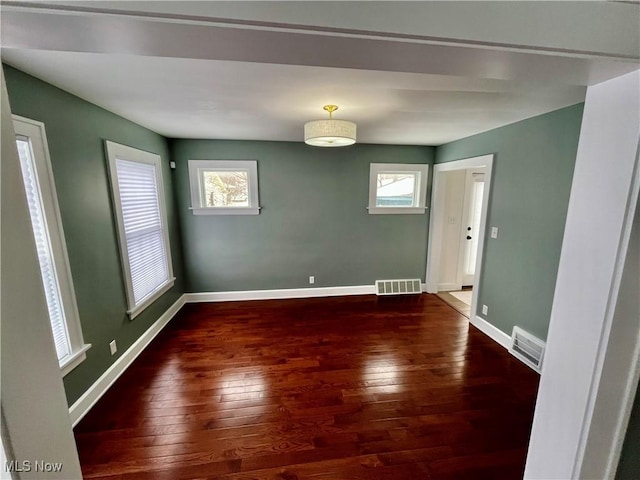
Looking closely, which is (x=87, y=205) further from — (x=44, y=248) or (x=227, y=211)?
(x=227, y=211)

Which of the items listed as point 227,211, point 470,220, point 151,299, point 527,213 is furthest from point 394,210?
point 151,299

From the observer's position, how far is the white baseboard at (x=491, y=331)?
108 inches

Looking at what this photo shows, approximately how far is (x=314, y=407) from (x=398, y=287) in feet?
8.58

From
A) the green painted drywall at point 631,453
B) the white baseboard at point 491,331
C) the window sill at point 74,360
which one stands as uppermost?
the green painted drywall at point 631,453

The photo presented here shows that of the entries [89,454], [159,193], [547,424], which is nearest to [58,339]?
[89,454]

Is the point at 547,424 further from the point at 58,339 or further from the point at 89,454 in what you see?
the point at 58,339

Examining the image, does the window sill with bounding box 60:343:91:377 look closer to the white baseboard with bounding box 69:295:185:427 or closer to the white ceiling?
the white baseboard with bounding box 69:295:185:427

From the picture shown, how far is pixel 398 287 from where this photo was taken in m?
4.16

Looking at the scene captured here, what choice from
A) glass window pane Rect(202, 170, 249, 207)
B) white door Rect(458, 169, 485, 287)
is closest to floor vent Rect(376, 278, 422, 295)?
white door Rect(458, 169, 485, 287)

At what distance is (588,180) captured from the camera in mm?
735

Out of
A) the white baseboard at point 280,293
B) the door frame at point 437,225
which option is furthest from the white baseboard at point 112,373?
the door frame at point 437,225

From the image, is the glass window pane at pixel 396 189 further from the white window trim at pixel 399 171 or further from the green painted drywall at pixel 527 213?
the green painted drywall at pixel 527 213

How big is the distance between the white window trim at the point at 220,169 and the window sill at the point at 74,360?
208 cm

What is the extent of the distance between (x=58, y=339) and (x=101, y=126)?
1655 mm
